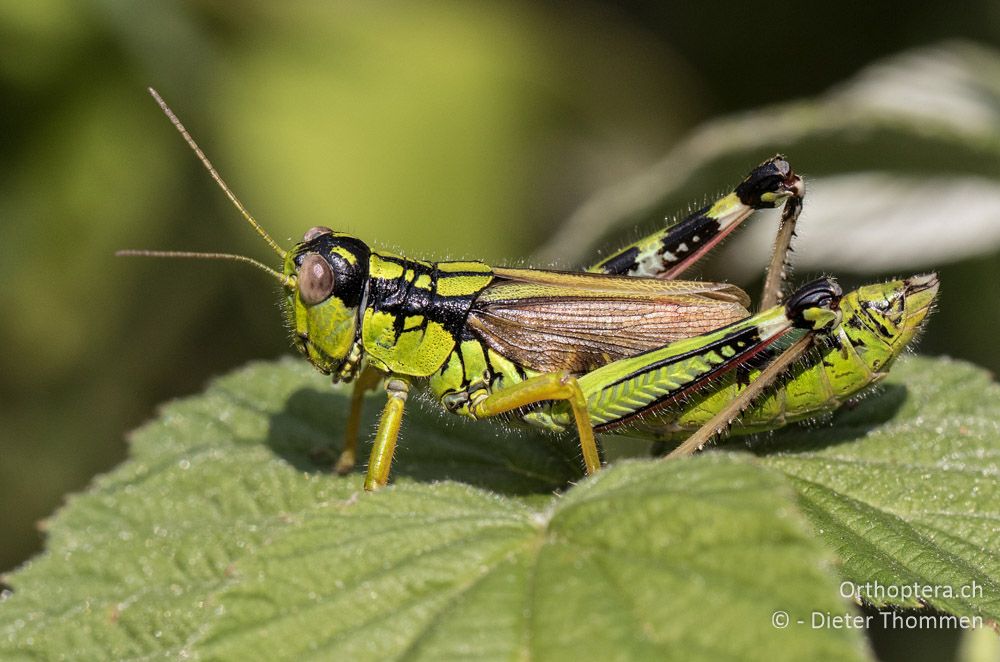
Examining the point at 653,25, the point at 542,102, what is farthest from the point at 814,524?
the point at 653,25

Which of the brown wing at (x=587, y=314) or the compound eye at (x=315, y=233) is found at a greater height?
the compound eye at (x=315, y=233)

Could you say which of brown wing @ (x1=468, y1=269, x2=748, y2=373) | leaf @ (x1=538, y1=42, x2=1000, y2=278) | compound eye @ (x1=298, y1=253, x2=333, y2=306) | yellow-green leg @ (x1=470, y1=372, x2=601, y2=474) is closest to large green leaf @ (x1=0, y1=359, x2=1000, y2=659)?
yellow-green leg @ (x1=470, y1=372, x2=601, y2=474)

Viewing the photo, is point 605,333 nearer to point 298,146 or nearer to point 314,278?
point 314,278

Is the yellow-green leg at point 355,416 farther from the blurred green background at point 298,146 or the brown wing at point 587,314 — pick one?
the blurred green background at point 298,146

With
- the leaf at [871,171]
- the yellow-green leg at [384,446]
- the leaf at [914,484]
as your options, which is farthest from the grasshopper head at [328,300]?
the leaf at [914,484]

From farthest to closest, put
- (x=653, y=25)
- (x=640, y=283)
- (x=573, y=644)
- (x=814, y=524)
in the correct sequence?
(x=653, y=25) → (x=640, y=283) → (x=814, y=524) → (x=573, y=644)

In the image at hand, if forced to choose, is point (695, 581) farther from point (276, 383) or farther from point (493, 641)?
point (276, 383)
